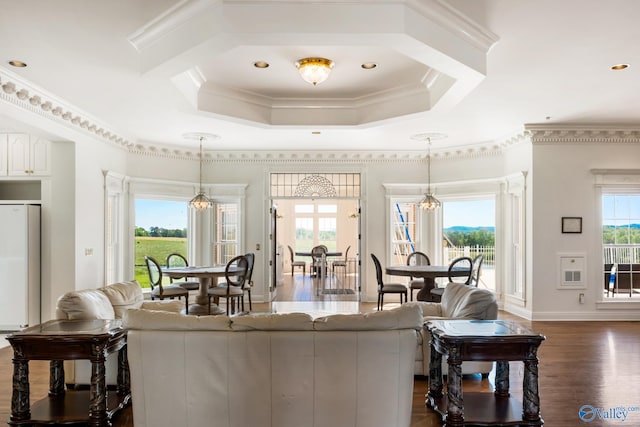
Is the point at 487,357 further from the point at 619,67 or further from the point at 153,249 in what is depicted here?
the point at 153,249

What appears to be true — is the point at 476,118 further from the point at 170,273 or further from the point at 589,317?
the point at 170,273

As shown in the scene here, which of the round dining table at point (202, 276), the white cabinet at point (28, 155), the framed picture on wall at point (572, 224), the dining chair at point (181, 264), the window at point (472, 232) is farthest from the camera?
the window at point (472, 232)

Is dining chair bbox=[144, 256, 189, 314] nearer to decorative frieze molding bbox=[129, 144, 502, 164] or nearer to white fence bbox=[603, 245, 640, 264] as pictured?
decorative frieze molding bbox=[129, 144, 502, 164]

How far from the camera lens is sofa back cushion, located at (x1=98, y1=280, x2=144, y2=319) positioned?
4312 mm

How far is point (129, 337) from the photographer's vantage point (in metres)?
2.82

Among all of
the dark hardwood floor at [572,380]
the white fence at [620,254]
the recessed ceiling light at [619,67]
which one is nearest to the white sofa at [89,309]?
the dark hardwood floor at [572,380]

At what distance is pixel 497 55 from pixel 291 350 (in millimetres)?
3140

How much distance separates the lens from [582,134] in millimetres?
6742

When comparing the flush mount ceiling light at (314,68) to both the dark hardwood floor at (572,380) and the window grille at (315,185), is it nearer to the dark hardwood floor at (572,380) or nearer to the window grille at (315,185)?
the dark hardwood floor at (572,380)

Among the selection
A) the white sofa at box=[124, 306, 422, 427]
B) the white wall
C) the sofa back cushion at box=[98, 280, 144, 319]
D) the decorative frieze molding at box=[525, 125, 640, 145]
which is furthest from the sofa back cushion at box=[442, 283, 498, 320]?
the decorative frieze molding at box=[525, 125, 640, 145]

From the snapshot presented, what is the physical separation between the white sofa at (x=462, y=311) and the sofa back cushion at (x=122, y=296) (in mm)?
2829

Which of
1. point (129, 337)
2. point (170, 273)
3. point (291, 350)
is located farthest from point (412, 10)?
point (170, 273)

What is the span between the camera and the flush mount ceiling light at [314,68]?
427 centimetres

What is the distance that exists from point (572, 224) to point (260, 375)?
591 cm
